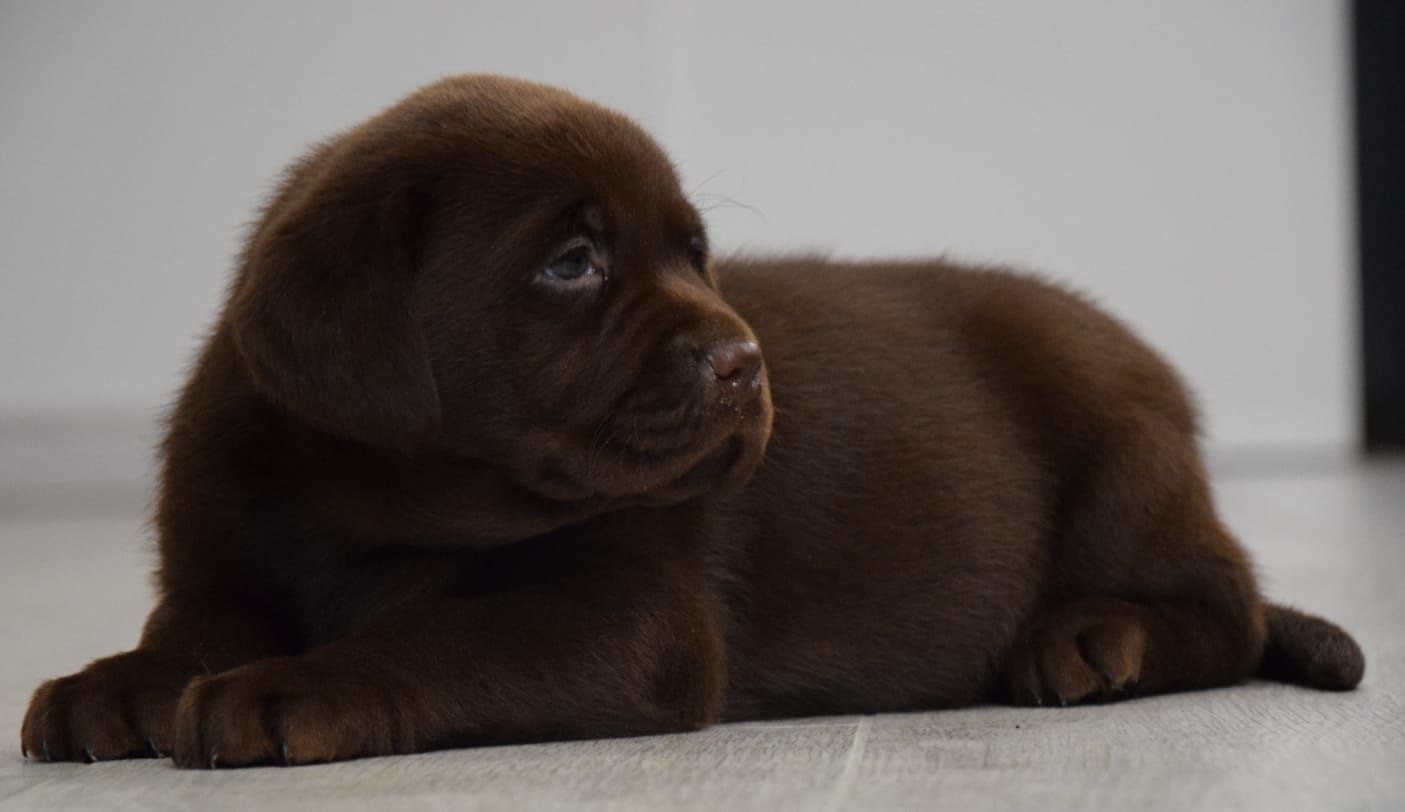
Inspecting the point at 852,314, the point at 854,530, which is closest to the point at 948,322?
the point at 852,314

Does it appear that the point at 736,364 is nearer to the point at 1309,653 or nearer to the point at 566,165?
the point at 566,165

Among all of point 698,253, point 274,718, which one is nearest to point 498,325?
point 698,253

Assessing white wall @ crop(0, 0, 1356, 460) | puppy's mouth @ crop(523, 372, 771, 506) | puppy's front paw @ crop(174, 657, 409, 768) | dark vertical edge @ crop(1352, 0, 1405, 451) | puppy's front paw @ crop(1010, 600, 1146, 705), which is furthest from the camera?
dark vertical edge @ crop(1352, 0, 1405, 451)

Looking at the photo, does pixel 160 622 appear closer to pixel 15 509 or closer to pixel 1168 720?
pixel 1168 720

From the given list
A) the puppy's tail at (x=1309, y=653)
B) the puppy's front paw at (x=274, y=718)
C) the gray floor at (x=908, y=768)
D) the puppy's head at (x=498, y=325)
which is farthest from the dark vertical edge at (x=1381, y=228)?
the puppy's front paw at (x=274, y=718)

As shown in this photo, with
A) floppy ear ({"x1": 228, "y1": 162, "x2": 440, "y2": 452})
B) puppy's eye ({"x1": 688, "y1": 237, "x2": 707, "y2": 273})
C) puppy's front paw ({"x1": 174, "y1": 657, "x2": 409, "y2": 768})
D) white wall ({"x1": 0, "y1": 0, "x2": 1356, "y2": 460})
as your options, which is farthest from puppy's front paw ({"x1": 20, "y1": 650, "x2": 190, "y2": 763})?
white wall ({"x1": 0, "y1": 0, "x2": 1356, "y2": 460})

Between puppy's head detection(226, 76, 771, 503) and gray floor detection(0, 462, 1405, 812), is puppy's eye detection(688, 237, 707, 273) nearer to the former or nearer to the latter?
puppy's head detection(226, 76, 771, 503)

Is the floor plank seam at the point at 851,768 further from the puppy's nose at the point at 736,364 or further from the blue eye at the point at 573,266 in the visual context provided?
the blue eye at the point at 573,266
